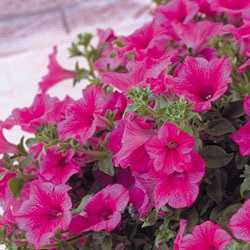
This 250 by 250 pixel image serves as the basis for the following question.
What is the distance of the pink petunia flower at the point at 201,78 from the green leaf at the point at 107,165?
11cm

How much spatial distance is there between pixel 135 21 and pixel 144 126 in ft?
3.32

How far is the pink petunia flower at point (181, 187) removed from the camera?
47 cm

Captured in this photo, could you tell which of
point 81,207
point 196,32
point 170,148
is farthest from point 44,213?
point 196,32

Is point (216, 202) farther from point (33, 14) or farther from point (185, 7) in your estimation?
point (33, 14)

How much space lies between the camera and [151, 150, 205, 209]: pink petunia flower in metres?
0.47

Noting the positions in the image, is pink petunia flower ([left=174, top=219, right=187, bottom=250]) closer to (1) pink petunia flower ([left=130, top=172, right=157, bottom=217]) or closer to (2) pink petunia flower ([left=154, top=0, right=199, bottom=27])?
(1) pink petunia flower ([left=130, top=172, right=157, bottom=217])

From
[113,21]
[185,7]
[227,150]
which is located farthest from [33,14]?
[227,150]

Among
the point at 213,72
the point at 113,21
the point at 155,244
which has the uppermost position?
the point at 213,72

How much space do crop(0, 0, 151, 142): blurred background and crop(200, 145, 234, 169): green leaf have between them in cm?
83

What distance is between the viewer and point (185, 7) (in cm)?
69

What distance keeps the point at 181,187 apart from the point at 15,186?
0.68ft

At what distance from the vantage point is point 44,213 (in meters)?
0.52

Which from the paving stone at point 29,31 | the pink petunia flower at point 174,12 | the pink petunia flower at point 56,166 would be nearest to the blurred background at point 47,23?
the paving stone at point 29,31

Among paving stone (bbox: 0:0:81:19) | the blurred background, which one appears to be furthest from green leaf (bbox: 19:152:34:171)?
paving stone (bbox: 0:0:81:19)
